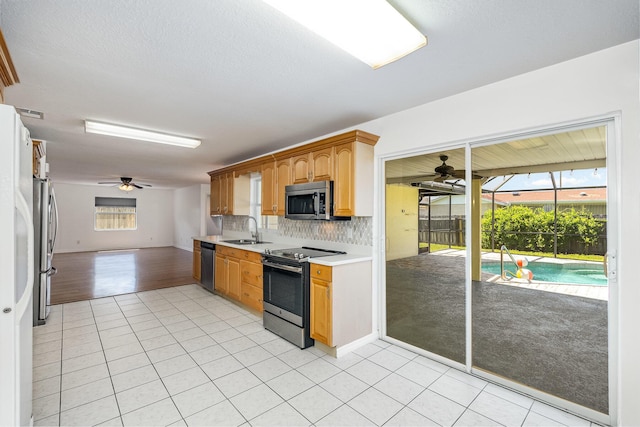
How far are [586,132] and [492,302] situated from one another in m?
1.68

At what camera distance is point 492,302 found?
114 inches

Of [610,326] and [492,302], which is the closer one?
[610,326]

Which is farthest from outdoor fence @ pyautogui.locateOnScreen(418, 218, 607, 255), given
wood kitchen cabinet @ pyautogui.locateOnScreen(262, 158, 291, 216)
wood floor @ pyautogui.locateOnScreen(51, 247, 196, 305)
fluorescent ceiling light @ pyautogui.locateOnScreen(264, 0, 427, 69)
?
wood floor @ pyautogui.locateOnScreen(51, 247, 196, 305)

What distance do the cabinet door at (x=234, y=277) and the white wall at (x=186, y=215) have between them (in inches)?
243

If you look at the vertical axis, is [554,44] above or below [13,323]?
above

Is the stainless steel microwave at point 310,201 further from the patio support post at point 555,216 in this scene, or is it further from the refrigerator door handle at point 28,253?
the refrigerator door handle at point 28,253

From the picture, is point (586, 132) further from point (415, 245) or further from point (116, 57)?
point (116, 57)

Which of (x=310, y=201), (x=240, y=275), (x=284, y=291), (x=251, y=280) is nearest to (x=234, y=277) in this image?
(x=240, y=275)

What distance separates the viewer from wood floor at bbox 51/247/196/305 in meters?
5.11

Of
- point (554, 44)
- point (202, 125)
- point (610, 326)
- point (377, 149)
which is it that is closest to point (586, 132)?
point (554, 44)

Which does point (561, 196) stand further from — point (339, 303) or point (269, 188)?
point (269, 188)

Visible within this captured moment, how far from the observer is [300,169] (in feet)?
12.0

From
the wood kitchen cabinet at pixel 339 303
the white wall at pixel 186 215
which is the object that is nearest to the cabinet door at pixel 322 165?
the wood kitchen cabinet at pixel 339 303

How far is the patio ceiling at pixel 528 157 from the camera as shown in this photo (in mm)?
2092
